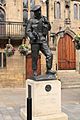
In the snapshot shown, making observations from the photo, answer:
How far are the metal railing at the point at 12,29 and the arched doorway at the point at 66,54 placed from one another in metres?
3.32

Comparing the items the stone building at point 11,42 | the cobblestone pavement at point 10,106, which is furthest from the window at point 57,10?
the cobblestone pavement at point 10,106

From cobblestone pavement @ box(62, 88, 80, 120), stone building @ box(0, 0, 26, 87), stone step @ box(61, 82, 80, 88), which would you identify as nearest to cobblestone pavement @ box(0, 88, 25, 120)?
cobblestone pavement @ box(62, 88, 80, 120)

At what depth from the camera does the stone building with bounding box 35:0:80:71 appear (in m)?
19.9

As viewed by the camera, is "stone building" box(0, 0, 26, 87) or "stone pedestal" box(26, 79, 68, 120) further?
"stone building" box(0, 0, 26, 87)

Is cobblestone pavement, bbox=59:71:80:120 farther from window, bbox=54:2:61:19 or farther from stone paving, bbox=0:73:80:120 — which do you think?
window, bbox=54:2:61:19

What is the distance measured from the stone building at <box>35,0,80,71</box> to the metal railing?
2.21m

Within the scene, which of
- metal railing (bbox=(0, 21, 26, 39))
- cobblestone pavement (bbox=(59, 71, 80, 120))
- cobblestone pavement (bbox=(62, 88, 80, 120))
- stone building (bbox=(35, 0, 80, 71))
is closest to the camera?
cobblestone pavement (bbox=(62, 88, 80, 120))

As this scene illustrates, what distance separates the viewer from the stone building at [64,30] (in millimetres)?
19922

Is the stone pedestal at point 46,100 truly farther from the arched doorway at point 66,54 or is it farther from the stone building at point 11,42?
the arched doorway at point 66,54

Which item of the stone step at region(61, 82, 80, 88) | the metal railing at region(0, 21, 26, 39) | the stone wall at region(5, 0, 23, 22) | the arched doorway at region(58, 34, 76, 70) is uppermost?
the stone wall at region(5, 0, 23, 22)

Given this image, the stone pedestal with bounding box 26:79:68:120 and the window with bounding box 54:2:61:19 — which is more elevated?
the window with bounding box 54:2:61:19

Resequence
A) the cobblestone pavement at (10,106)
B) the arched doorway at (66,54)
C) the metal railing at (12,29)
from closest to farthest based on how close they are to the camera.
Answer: the cobblestone pavement at (10,106) < the metal railing at (12,29) < the arched doorway at (66,54)

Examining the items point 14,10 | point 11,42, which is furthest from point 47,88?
point 14,10

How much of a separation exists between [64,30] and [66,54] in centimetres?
168
